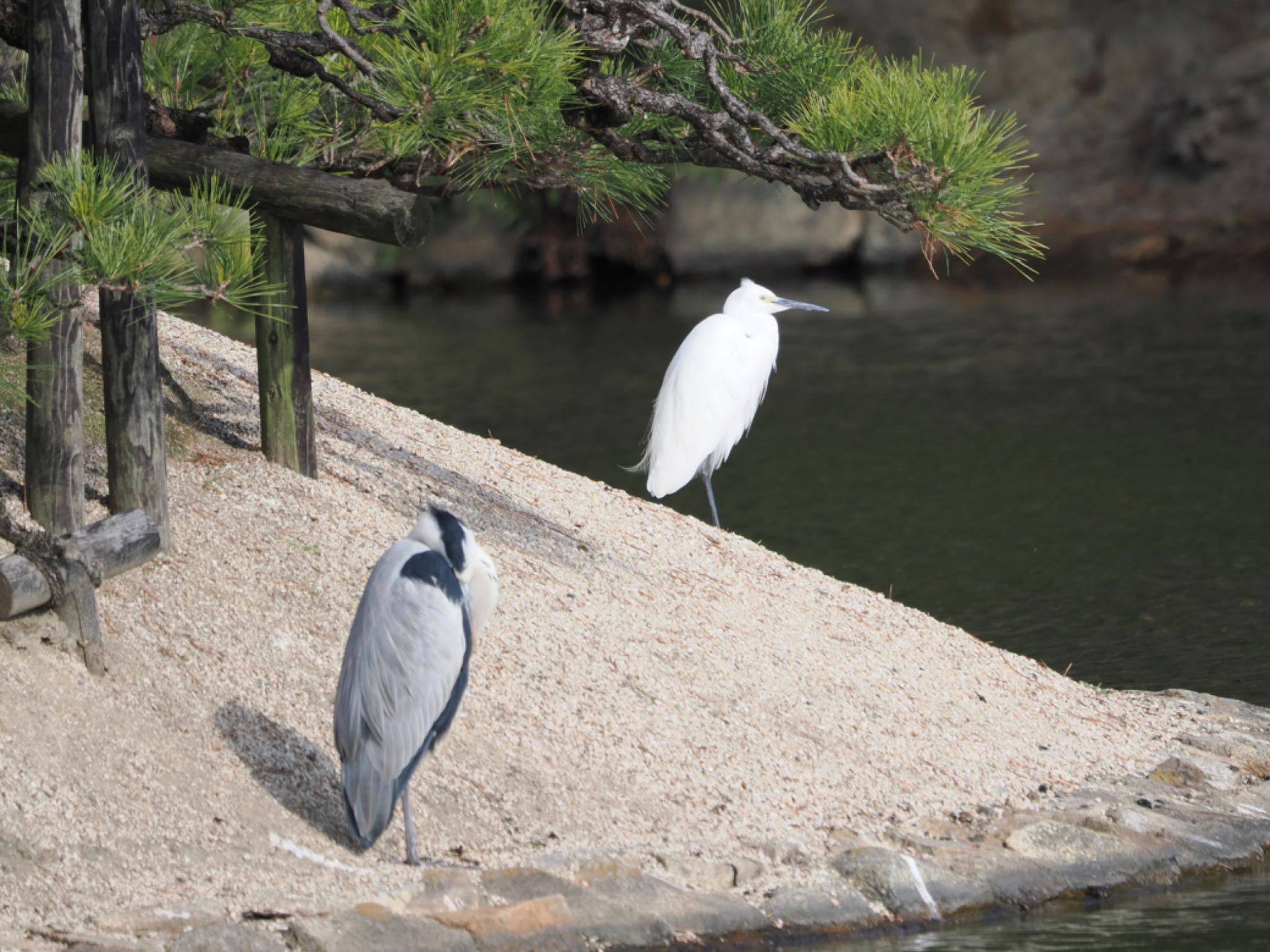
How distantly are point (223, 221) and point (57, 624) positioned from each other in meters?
1.03

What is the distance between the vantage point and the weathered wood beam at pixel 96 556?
3688 millimetres

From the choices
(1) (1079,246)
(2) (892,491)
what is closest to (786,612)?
(2) (892,491)

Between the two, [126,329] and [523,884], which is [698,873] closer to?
[523,884]

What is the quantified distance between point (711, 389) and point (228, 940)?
11.9 ft

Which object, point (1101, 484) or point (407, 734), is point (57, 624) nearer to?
point (407, 734)

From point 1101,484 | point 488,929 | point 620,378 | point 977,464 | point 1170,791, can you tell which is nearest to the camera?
point 488,929

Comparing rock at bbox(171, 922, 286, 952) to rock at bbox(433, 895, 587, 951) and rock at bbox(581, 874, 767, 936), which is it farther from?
rock at bbox(581, 874, 767, 936)

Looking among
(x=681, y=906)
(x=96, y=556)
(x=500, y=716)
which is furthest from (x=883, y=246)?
(x=681, y=906)

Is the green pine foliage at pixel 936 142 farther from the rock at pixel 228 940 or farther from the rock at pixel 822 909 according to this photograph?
the rock at pixel 228 940

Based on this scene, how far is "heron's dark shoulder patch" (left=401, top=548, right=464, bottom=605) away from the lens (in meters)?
3.43

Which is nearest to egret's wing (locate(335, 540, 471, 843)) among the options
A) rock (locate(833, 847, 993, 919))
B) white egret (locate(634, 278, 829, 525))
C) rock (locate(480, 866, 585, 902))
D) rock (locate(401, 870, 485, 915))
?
rock (locate(401, 870, 485, 915))

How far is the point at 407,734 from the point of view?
3.39m

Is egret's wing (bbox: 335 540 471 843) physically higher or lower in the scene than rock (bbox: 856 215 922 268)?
higher

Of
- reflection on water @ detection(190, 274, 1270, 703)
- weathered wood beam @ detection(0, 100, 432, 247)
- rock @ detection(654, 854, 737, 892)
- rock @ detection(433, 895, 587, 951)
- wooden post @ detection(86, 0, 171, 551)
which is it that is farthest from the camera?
reflection on water @ detection(190, 274, 1270, 703)
